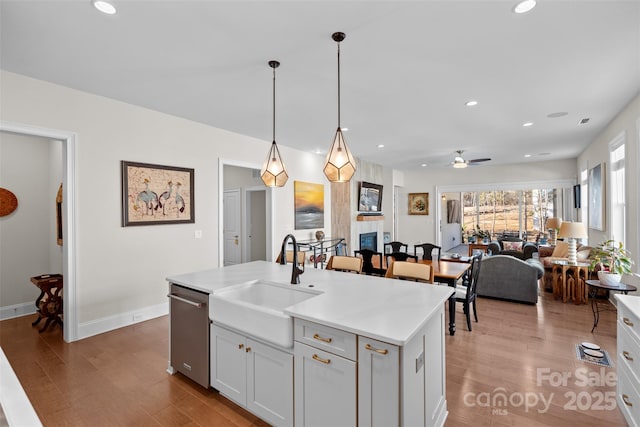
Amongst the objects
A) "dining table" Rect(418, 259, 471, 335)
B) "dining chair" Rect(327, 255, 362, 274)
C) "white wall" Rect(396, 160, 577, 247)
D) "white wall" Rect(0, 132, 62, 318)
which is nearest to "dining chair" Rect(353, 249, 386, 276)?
"dining table" Rect(418, 259, 471, 335)

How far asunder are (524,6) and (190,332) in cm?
326

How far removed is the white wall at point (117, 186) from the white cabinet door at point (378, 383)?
3345 millimetres

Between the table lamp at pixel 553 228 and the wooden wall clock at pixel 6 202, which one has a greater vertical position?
the wooden wall clock at pixel 6 202

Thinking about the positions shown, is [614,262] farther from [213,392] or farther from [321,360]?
[213,392]

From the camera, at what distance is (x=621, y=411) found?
84.1 inches

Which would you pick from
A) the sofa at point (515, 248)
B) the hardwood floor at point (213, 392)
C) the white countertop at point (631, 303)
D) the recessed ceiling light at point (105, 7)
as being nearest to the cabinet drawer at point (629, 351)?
the white countertop at point (631, 303)

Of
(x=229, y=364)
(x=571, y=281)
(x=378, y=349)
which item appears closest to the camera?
(x=378, y=349)

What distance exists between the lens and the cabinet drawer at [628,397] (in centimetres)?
186

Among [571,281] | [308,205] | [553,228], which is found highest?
[308,205]

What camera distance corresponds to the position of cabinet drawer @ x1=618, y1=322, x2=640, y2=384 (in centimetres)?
185

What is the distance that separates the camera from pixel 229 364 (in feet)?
7.03

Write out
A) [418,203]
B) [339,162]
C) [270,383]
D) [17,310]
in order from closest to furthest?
[270,383]
[339,162]
[17,310]
[418,203]

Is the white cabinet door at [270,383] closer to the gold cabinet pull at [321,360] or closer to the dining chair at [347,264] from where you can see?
Result: the gold cabinet pull at [321,360]

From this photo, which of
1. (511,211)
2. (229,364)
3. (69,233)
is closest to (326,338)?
(229,364)
